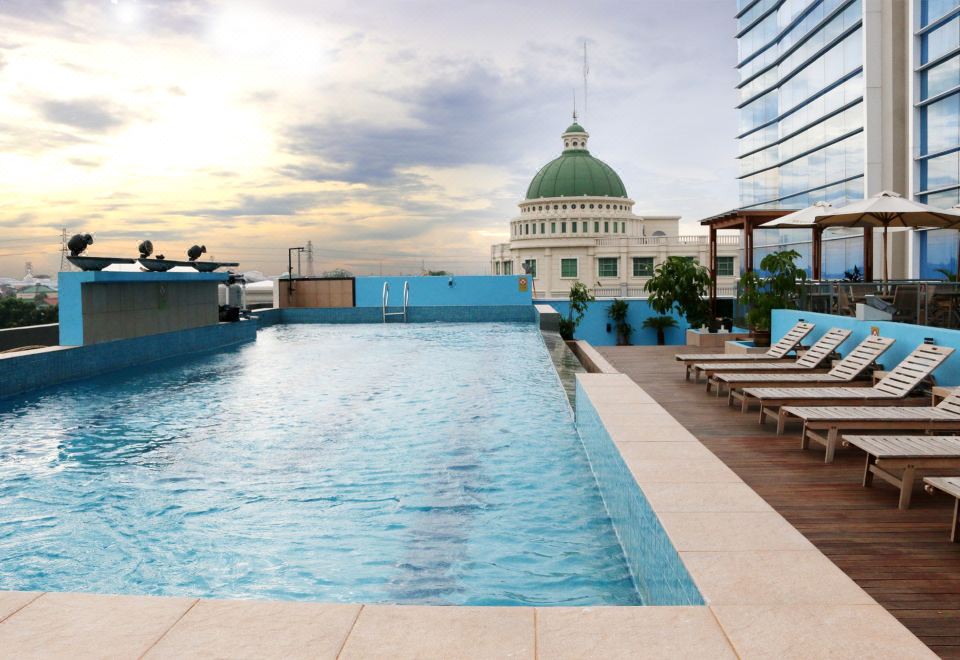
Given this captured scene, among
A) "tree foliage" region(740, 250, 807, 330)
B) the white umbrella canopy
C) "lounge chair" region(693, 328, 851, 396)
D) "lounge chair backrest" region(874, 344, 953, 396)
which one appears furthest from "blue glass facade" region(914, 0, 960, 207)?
"lounge chair backrest" region(874, 344, 953, 396)

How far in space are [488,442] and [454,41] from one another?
2007cm

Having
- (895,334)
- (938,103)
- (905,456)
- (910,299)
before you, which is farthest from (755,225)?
(905,456)

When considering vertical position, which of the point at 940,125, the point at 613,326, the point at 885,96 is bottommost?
the point at 613,326

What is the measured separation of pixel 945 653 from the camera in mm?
2863

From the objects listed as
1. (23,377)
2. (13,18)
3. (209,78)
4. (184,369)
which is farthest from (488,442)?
(209,78)

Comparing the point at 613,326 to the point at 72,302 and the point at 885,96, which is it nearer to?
the point at 885,96

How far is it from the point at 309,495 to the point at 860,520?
3.89 metres

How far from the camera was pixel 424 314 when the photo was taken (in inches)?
984

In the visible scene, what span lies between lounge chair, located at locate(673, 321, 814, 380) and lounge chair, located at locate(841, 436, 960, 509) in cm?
505

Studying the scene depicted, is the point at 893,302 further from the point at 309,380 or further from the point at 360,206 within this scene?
the point at 360,206

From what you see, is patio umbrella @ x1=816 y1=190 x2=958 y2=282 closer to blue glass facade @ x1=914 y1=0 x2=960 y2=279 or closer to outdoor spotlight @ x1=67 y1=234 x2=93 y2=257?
blue glass facade @ x1=914 y1=0 x2=960 y2=279

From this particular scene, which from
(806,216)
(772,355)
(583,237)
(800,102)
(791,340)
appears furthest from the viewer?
(583,237)

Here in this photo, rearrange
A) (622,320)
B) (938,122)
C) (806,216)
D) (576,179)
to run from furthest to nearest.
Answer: (576,179) → (622,320) → (938,122) → (806,216)

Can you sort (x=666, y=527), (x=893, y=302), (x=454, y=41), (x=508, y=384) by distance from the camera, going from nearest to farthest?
1. (x=666, y=527)
2. (x=893, y=302)
3. (x=508, y=384)
4. (x=454, y=41)
